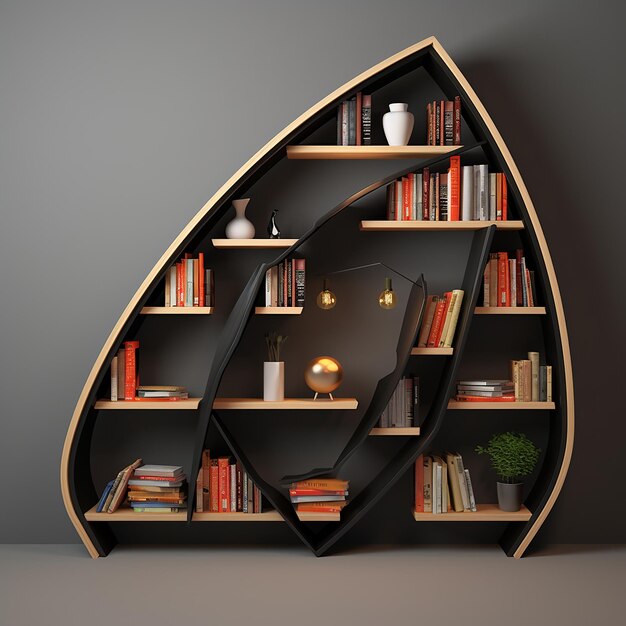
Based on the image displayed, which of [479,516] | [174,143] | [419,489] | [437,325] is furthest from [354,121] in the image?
[479,516]

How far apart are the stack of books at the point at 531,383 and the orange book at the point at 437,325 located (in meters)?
0.38

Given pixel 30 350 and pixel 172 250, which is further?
pixel 30 350

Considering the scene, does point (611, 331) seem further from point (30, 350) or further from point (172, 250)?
point (30, 350)

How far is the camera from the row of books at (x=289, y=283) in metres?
3.34

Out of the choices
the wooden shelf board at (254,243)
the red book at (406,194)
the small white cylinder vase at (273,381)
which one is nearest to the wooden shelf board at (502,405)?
the small white cylinder vase at (273,381)

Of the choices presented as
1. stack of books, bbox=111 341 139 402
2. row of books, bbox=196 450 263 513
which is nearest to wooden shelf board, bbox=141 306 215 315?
stack of books, bbox=111 341 139 402

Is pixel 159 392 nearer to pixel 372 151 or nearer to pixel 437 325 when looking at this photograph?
pixel 437 325

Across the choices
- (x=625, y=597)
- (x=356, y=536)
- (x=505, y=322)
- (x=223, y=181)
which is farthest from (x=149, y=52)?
(x=625, y=597)

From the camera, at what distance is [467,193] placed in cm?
335

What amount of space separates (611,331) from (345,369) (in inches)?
49.1

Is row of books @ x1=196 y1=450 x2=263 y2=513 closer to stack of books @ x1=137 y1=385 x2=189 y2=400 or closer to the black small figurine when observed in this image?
stack of books @ x1=137 y1=385 x2=189 y2=400

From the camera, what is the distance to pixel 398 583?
304cm

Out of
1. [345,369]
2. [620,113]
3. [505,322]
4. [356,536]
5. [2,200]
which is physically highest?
[620,113]

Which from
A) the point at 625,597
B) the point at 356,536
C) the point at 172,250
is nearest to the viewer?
the point at 625,597
